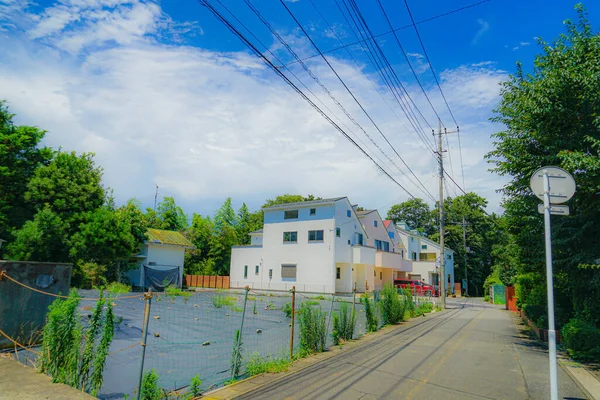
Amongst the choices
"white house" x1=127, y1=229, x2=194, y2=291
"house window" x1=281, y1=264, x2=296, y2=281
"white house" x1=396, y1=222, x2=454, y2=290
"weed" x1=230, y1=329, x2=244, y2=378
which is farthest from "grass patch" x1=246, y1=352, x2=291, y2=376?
"white house" x1=396, y1=222, x2=454, y2=290

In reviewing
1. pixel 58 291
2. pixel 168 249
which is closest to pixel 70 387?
pixel 58 291

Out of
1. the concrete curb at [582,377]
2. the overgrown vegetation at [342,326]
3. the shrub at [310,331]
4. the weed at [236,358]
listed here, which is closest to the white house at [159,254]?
the overgrown vegetation at [342,326]

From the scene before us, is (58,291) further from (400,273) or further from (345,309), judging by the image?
(400,273)

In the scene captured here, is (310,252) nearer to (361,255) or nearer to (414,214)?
(361,255)

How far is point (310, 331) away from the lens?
28.0 feet

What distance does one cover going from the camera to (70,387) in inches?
190

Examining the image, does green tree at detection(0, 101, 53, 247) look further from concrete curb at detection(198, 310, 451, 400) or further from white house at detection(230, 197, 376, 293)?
concrete curb at detection(198, 310, 451, 400)

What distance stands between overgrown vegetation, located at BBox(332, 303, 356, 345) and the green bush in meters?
5.28

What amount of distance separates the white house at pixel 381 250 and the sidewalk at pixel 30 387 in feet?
115

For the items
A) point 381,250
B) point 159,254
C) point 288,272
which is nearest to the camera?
point 288,272

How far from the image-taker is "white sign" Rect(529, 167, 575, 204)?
5363 millimetres

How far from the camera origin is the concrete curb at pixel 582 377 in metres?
6.06

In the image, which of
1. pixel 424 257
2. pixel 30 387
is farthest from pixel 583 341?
pixel 424 257

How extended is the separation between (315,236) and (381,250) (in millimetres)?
9354
